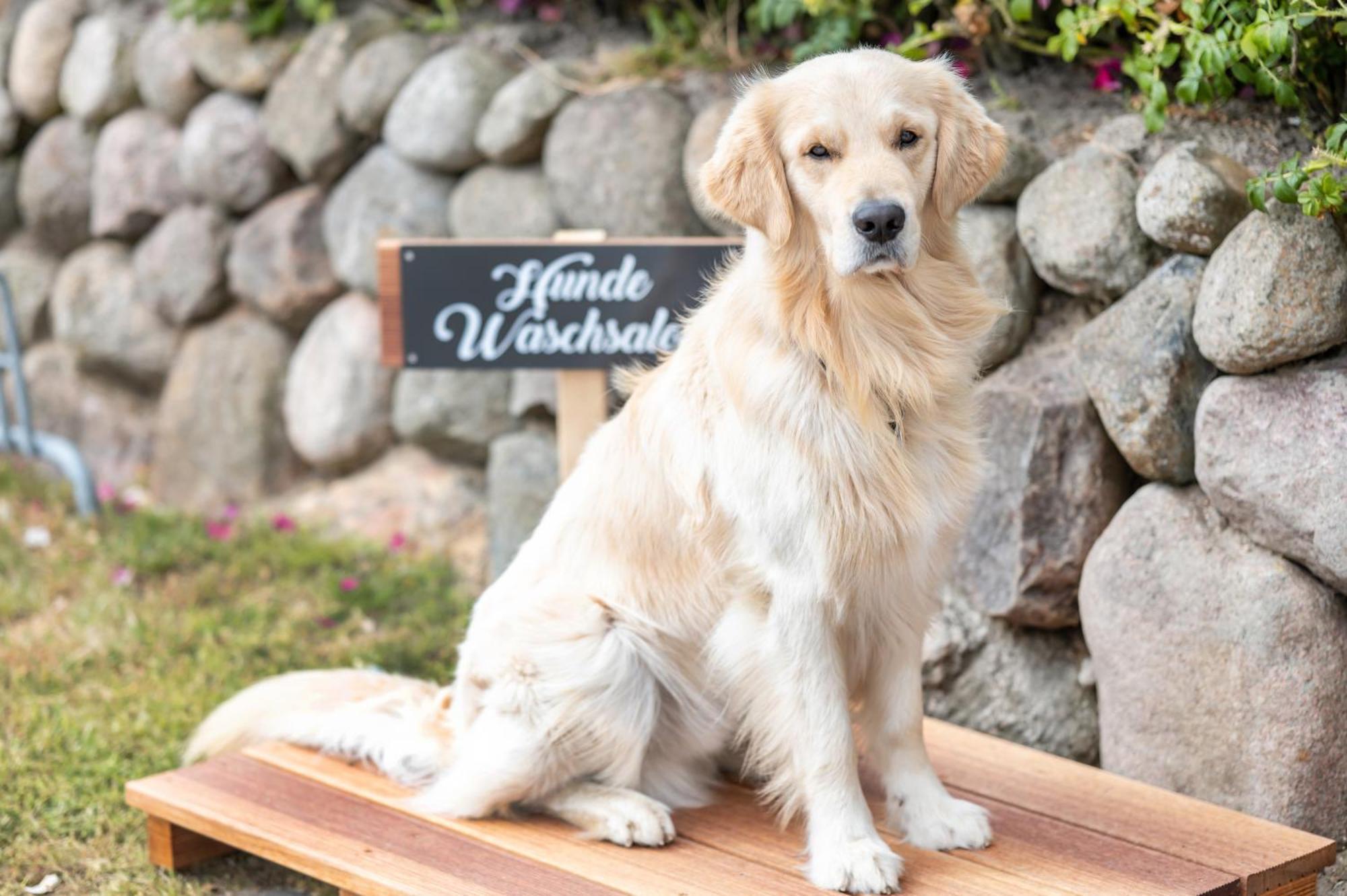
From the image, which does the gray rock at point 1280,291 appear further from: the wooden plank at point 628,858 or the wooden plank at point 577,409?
the wooden plank at point 577,409

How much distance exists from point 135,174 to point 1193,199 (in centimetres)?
422

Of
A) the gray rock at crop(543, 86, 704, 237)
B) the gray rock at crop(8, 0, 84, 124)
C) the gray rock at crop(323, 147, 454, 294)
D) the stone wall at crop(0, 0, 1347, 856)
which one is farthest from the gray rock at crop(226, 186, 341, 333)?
the gray rock at crop(8, 0, 84, 124)

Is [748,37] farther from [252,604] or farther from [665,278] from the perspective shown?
[252,604]

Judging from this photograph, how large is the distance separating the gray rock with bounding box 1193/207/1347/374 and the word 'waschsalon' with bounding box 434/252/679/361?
127cm

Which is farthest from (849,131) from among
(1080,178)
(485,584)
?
(485,584)

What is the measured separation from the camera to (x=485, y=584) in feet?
14.7

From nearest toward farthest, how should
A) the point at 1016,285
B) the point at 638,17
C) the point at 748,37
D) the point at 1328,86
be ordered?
the point at 1328,86 → the point at 1016,285 → the point at 748,37 → the point at 638,17

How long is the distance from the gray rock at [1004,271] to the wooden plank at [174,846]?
208 centimetres

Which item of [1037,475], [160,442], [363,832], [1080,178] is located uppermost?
[1080,178]

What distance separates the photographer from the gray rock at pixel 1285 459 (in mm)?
2654

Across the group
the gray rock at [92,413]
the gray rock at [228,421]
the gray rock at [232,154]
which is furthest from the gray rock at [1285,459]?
the gray rock at [92,413]

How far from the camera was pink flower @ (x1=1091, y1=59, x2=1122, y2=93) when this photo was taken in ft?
11.4

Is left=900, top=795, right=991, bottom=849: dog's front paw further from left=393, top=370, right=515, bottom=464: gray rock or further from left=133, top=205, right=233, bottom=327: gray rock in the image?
left=133, top=205, right=233, bottom=327: gray rock

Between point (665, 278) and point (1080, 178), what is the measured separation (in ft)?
3.26
